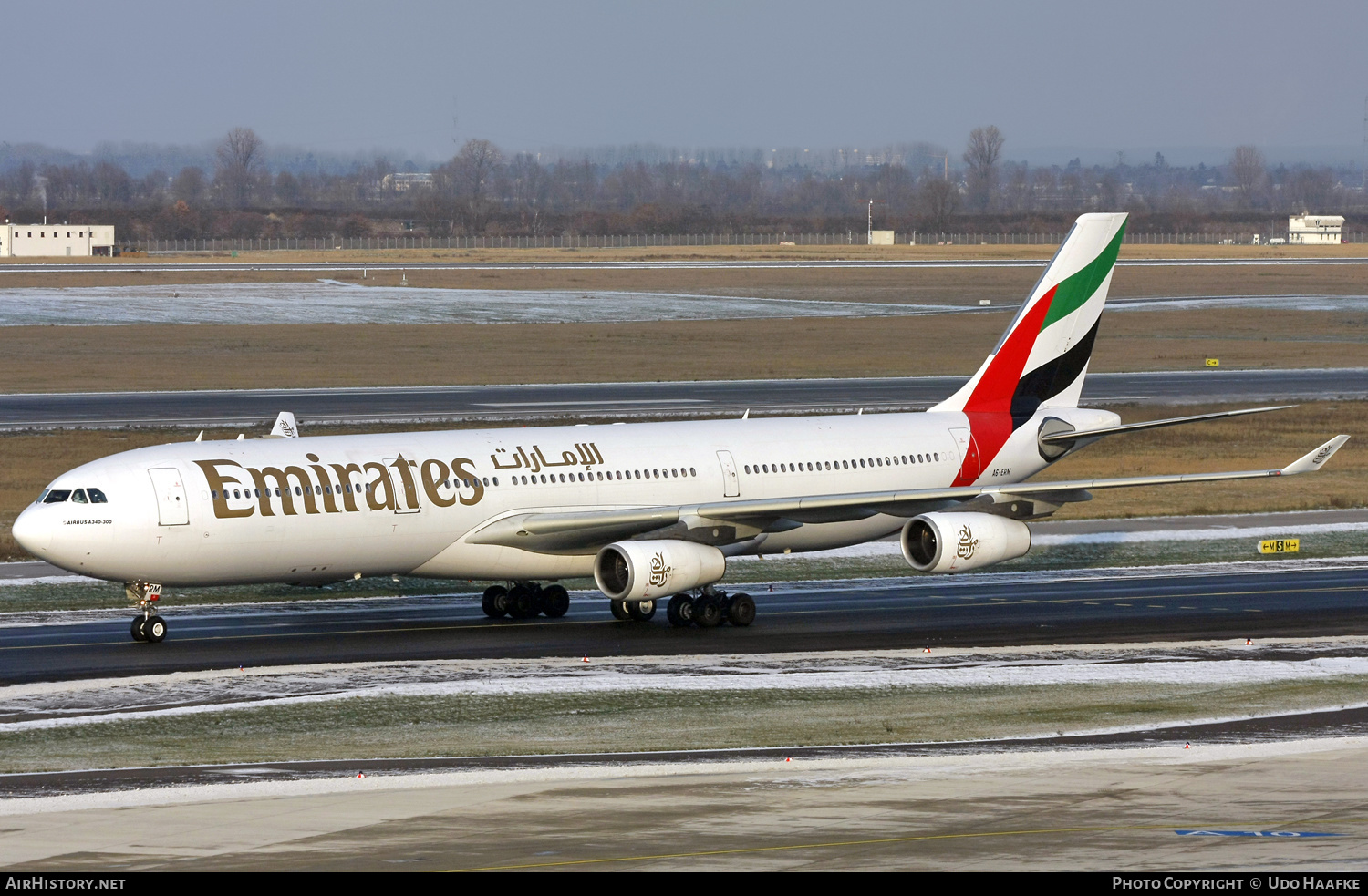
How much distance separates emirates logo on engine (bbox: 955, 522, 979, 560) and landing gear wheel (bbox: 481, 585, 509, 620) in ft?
34.0

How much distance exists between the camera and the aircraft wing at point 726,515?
39.8 meters

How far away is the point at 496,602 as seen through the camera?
42.5 metres

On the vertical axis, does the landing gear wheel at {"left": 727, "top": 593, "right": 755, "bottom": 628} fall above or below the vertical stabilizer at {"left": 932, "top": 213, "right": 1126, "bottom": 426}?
below

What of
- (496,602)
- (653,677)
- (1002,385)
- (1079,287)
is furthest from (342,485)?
(1079,287)

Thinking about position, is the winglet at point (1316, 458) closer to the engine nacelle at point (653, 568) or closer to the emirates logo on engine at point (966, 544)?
the emirates logo on engine at point (966, 544)

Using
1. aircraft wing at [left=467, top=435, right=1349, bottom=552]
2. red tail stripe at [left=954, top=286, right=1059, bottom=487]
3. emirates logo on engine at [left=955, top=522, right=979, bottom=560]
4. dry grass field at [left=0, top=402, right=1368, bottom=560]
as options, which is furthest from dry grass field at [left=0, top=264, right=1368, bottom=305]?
emirates logo on engine at [left=955, top=522, right=979, bottom=560]

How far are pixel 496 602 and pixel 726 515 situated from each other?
6053 millimetres

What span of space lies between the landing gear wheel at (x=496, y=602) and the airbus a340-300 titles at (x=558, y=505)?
47 mm

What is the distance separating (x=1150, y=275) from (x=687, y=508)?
15673 cm

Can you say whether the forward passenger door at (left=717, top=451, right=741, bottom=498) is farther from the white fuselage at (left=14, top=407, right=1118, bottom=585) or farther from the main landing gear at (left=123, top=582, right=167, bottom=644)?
the main landing gear at (left=123, top=582, right=167, bottom=644)

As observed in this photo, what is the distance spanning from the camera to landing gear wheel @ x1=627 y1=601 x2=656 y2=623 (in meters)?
41.0

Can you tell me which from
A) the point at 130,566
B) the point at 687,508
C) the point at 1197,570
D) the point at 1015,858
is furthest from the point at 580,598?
the point at 1015,858

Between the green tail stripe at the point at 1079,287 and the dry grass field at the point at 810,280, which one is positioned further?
the dry grass field at the point at 810,280

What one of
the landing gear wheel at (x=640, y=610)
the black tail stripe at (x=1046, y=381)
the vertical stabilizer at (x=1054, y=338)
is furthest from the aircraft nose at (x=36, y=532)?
the black tail stripe at (x=1046, y=381)
